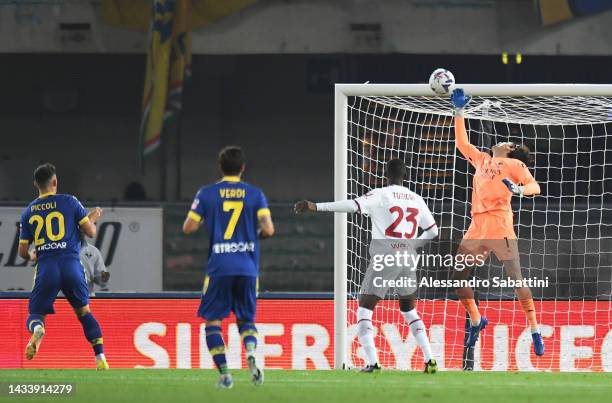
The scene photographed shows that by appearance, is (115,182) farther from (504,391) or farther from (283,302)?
(504,391)

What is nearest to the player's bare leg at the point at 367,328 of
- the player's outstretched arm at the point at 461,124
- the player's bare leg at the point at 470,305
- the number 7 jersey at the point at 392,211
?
the number 7 jersey at the point at 392,211

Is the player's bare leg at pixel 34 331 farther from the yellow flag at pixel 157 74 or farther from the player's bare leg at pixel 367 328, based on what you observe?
the yellow flag at pixel 157 74

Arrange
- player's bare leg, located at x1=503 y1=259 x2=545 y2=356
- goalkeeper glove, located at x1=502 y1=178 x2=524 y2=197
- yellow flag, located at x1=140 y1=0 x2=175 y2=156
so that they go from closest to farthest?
goalkeeper glove, located at x1=502 y1=178 x2=524 y2=197 → player's bare leg, located at x1=503 y1=259 x2=545 y2=356 → yellow flag, located at x1=140 y1=0 x2=175 y2=156

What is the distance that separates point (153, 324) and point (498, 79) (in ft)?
36.0

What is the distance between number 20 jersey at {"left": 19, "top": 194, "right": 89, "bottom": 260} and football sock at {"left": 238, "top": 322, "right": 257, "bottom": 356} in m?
2.28

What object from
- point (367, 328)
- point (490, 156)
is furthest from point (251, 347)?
point (490, 156)

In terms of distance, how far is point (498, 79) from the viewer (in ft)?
79.7

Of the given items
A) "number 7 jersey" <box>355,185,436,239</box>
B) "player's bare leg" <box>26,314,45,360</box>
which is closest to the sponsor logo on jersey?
"number 7 jersey" <box>355,185,436,239</box>

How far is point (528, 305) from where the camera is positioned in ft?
42.4

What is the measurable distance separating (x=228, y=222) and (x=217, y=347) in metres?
0.81

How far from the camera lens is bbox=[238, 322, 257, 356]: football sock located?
970 centimetres

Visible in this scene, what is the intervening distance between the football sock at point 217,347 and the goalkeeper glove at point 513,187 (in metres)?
3.70

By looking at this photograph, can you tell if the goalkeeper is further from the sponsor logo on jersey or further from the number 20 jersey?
the sponsor logo on jersey

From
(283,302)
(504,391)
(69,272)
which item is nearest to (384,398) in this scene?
(504,391)
